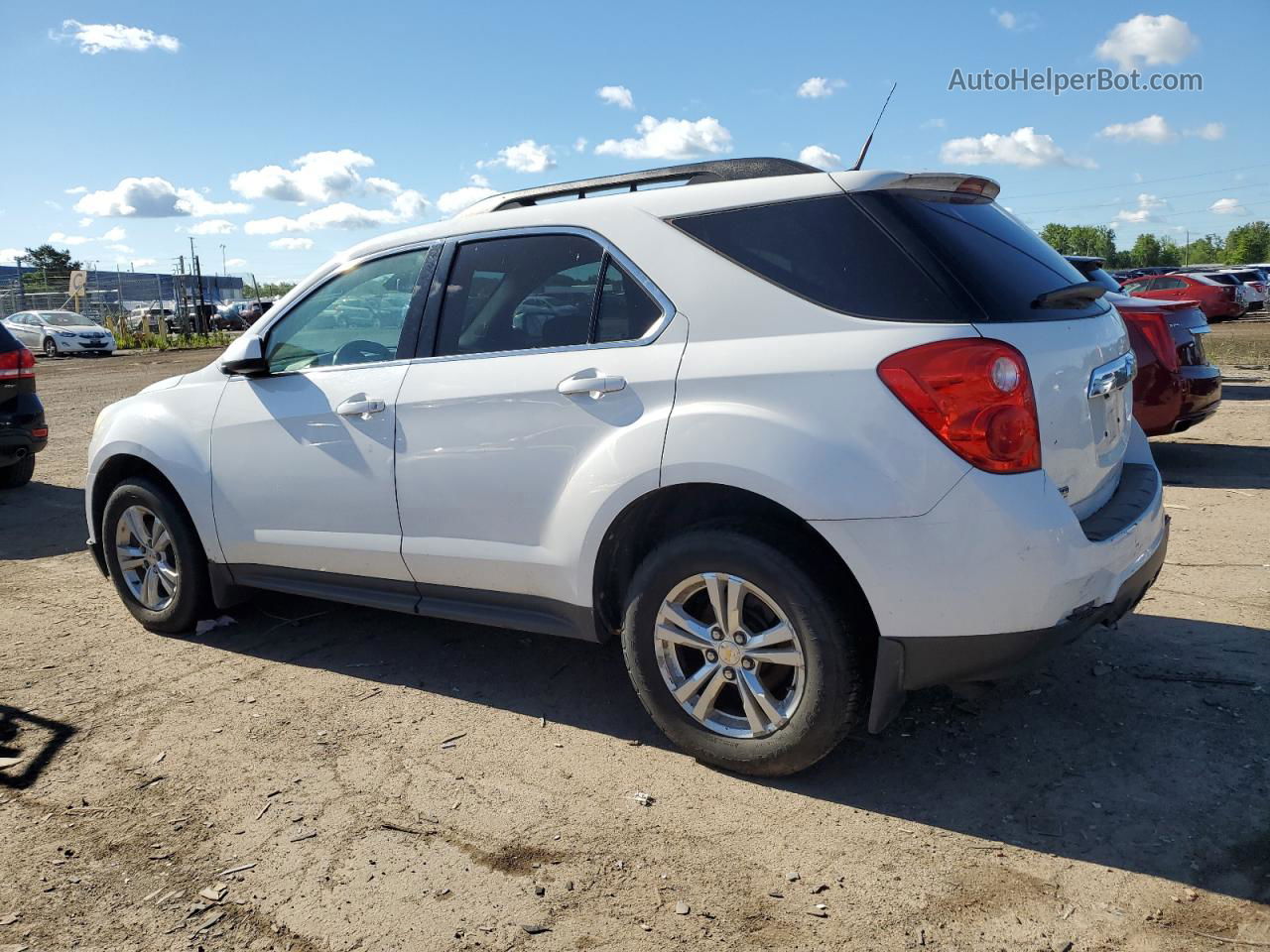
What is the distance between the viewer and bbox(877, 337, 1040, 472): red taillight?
2803 mm

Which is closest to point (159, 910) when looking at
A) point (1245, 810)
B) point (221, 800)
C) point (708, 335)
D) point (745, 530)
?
point (221, 800)

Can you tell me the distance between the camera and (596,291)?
3541 mm

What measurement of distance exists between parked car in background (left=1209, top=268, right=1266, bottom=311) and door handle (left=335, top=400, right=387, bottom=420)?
33695mm

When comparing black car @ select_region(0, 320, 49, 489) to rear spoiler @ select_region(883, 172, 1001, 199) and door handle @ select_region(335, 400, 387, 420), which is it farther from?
rear spoiler @ select_region(883, 172, 1001, 199)

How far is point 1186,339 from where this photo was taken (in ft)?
25.0

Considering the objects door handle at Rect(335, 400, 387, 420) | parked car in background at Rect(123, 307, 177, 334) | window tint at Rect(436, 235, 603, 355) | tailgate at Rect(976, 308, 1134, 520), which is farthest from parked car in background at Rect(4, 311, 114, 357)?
tailgate at Rect(976, 308, 1134, 520)

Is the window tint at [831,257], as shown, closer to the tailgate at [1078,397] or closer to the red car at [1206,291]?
the tailgate at [1078,397]

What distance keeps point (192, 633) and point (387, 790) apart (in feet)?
7.08

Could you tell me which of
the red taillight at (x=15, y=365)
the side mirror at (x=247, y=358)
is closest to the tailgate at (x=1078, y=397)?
the side mirror at (x=247, y=358)

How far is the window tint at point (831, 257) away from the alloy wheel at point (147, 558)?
3.13 metres

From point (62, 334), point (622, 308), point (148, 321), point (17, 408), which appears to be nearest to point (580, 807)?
point (622, 308)

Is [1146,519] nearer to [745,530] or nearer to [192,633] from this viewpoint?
[745,530]

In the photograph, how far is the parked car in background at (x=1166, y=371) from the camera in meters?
7.44

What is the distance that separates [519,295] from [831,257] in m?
1.22
